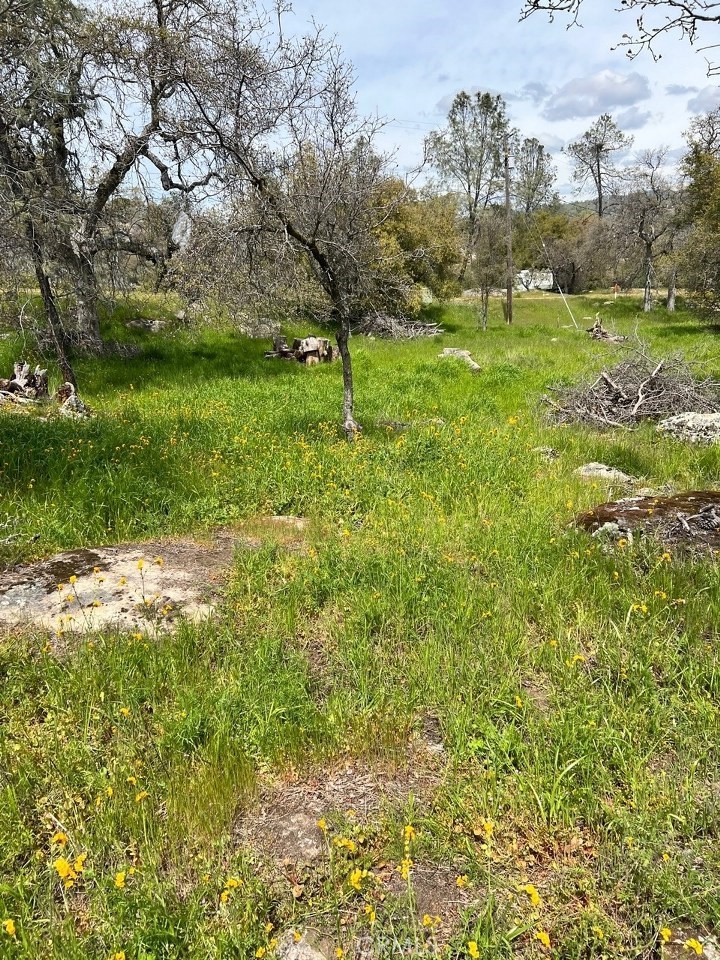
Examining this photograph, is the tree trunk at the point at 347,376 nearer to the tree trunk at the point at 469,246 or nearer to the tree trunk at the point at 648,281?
the tree trunk at the point at 469,246

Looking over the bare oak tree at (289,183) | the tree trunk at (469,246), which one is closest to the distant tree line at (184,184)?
the bare oak tree at (289,183)

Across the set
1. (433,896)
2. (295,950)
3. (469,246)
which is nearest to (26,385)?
(295,950)

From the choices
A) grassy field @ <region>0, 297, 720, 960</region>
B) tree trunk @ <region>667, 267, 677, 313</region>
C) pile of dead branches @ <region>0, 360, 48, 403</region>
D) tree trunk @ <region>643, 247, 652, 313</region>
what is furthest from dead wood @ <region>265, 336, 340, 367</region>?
tree trunk @ <region>667, 267, 677, 313</region>

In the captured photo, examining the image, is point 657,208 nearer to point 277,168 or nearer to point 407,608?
point 277,168

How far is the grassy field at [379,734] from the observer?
234cm

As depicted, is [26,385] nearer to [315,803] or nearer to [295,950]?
[315,803]

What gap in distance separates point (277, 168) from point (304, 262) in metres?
1.81

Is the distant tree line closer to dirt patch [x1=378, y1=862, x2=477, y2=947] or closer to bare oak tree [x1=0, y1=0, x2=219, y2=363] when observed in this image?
bare oak tree [x1=0, y1=0, x2=219, y2=363]

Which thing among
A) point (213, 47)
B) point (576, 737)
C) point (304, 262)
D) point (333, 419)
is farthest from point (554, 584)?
point (213, 47)

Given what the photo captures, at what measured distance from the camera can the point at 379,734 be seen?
3254 millimetres

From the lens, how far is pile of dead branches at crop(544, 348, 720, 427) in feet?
34.3

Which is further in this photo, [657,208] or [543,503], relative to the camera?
[657,208]

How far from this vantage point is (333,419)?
403 inches

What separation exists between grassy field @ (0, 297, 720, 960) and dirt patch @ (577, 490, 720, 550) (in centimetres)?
28
